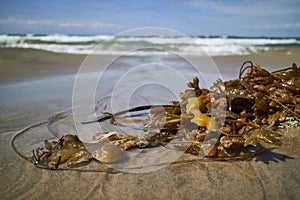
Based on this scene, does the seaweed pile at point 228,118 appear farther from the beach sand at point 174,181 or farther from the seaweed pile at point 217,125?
the beach sand at point 174,181

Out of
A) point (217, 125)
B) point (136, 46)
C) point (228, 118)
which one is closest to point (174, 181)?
point (217, 125)

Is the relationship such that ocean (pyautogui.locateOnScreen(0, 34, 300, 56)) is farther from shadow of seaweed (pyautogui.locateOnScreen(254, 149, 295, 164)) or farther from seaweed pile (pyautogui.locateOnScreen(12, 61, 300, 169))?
shadow of seaweed (pyautogui.locateOnScreen(254, 149, 295, 164))

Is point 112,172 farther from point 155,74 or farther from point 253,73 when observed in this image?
point 155,74

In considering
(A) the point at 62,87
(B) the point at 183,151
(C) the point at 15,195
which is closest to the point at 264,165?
(B) the point at 183,151

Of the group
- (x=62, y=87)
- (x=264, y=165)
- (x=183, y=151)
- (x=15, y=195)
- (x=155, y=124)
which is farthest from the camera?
(x=62, y=87)

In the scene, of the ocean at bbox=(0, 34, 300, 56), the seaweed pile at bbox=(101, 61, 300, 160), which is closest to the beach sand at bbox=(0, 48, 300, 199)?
the seaweed pile at bbox=(101, 61, 300, 160)

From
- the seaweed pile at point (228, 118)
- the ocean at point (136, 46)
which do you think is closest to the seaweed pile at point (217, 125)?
the seaweed pile at point (228, 118)

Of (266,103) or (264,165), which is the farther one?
(266,103)
